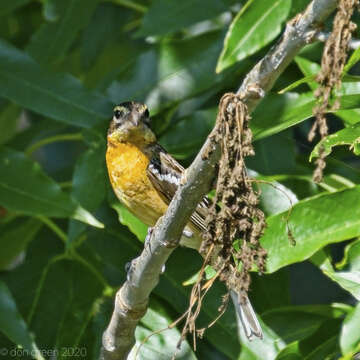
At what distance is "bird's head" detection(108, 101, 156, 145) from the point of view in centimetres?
459

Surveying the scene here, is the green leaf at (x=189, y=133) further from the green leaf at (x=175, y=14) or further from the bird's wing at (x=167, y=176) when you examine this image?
the green leaf at (x=175, y=14)

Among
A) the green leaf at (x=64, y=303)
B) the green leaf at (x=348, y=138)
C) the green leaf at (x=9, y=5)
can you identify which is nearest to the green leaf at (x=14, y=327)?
the green leaf at (x=64, y=303)

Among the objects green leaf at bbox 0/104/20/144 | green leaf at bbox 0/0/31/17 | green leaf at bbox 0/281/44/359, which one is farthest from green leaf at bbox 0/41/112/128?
green leaf at bbox 0/104/20/144

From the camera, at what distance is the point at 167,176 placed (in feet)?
14.5

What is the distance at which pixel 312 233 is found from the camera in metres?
3.64

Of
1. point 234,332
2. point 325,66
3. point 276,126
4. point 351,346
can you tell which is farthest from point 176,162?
point 325,66

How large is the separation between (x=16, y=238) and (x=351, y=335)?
8.99 feet

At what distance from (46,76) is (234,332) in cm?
180

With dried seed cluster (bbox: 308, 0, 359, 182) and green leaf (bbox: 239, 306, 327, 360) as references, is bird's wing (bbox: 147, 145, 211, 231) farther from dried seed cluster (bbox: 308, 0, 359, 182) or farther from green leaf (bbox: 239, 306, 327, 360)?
dried seed cluster (bbox: 308, 0, 359, 182)

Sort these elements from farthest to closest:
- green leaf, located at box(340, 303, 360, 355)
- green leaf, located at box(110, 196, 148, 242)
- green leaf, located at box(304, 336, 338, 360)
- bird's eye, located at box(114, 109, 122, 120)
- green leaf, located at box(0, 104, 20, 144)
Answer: green leaf, located at box(0, 104, 20, 144) < bird's eye, located at box(114, 109, 122, 120) < green leaf, located at box(110, 196, 148, 242) < green leaf, located at box(304, 336, 338, 360) < green leaf, located at box(340, 303, 360, 355)

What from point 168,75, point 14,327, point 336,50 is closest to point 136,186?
point 168,75

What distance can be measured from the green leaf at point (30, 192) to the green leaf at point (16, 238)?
0.78 m

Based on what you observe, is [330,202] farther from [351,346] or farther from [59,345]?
[59,345]

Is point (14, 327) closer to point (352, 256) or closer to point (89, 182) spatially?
point (89, 182)
